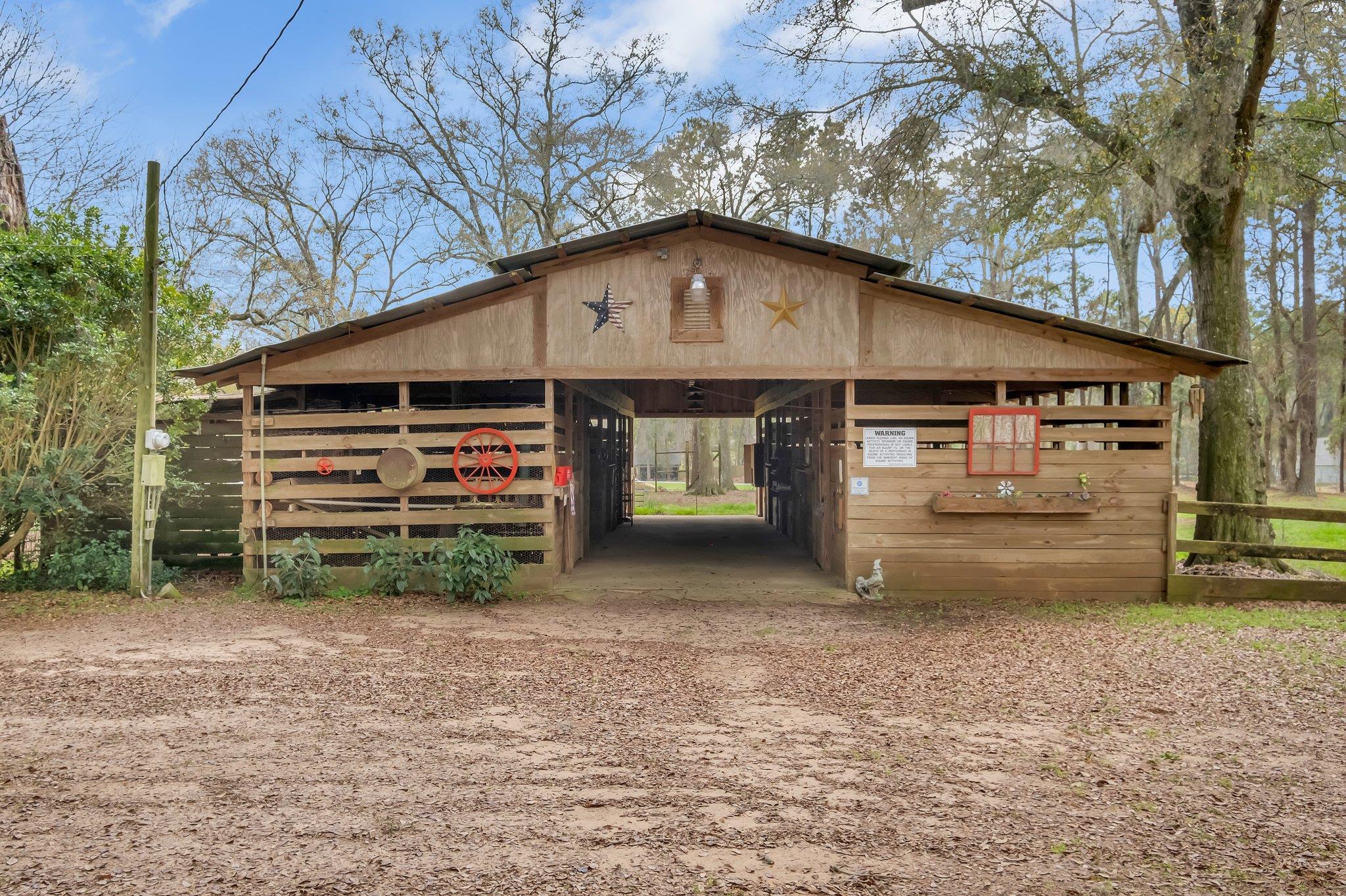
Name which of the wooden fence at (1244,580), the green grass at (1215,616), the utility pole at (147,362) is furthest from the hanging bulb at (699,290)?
the utility pole at (147,362)

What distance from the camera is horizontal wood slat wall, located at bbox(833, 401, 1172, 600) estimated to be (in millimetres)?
9359

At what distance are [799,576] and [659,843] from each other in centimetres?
770

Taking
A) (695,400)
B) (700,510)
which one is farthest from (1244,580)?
(700,510)

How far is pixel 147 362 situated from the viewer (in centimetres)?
916

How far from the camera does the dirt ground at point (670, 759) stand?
10.5ft

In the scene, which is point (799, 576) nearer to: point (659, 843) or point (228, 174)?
point (659, 843)

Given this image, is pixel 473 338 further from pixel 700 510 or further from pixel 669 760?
pixel 700 510

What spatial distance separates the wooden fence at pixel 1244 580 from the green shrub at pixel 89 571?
11.6 m

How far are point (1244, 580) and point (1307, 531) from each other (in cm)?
1167

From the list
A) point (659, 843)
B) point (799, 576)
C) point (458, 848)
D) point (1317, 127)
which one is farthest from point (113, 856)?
point (1317, 127)

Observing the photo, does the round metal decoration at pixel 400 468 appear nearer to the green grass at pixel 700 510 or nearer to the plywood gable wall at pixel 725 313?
the plywood gable wall at pixel 725 313

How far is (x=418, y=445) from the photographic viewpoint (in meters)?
9.59

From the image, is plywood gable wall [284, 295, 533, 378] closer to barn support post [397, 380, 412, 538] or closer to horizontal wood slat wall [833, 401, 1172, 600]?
barn support post [397, 380, 412, 538]

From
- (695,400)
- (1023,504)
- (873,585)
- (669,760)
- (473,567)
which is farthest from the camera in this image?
(695,400)
